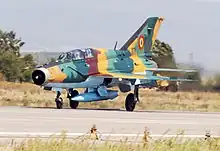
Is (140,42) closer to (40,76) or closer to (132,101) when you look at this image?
(132,101)

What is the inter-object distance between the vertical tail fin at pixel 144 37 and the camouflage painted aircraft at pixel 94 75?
30.1 inches

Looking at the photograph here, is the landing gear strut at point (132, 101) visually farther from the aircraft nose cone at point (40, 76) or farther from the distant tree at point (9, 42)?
the distant tree at point (9, 42)

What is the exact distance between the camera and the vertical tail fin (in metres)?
37.2

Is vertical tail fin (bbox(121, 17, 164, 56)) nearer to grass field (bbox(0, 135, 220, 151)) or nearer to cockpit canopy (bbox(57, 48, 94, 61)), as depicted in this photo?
cockpit canopy (bbox(57, 48, 94, 61))

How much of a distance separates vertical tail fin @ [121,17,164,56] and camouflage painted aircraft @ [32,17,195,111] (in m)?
0.76

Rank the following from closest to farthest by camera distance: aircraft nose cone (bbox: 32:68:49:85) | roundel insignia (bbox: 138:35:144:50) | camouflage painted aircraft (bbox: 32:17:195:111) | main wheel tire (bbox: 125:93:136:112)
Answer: aircraft nose cone (bbox: 32:68:49:85) → camouflage painted aircraft (bbox: 32:17:195:111) → main wheel tire (bbox: 125:93:136:112) → roundel insignia (bbox: 138:35:144:50)

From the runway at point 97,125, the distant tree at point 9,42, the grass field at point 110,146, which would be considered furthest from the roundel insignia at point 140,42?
the distant tree at point 9,42

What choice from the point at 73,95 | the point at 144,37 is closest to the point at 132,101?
the point at 73,95

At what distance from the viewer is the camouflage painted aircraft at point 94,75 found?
31.9m

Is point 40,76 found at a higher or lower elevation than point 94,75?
lower

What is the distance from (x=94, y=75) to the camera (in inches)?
1318

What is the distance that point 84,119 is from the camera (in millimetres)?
23500

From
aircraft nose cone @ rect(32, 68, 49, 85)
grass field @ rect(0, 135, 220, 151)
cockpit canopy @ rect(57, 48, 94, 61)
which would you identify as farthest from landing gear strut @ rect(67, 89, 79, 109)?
grass field @ rect(0, 135, 220, 151)

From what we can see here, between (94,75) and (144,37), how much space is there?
16.7 ft
